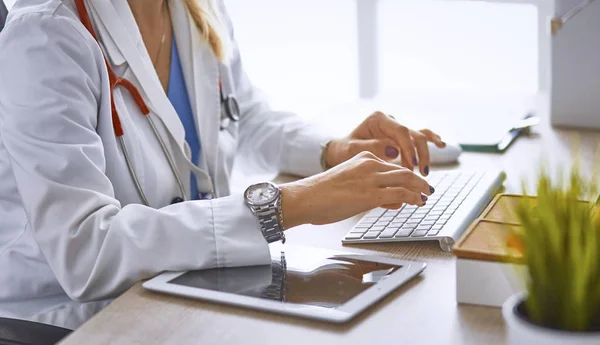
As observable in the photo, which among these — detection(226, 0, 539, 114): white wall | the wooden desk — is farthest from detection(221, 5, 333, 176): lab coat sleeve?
detection(226, 0, 539, 114): white wall

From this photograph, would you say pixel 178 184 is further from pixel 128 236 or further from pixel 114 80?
pixel 128 236

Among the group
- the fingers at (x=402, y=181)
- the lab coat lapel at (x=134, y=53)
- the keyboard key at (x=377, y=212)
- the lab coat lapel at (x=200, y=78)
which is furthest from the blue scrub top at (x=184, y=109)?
the fingers at (x=402, y=181)

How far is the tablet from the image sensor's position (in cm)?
113

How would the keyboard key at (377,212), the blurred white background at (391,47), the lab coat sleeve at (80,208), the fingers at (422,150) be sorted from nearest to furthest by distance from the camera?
the lab coat sleeve at (80,208) < the keyboard key at (377,212) < the fingers at (422,150) < the blurred white background at (391,47)

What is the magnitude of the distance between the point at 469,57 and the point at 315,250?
8.89 ft

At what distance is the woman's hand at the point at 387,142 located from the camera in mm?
1705

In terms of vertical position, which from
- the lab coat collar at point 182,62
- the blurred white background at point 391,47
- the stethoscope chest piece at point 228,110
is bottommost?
the blurred white background at point 391,47

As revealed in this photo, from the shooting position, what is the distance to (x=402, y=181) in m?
1.36

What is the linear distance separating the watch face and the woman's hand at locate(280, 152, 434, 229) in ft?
0.05

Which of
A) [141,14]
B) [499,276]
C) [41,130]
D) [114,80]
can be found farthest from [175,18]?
[499,276]

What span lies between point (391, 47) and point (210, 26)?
2.34m

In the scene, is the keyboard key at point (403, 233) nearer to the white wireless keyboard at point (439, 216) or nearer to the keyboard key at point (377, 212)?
the white wireless keyboard at point (439, 216)

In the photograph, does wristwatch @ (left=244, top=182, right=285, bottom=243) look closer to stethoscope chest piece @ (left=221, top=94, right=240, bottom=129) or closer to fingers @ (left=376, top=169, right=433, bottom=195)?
fingers @ (left=376, top=169, right=433, bottom=195)

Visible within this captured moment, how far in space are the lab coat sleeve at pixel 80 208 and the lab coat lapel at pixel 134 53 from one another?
0.15 meters
